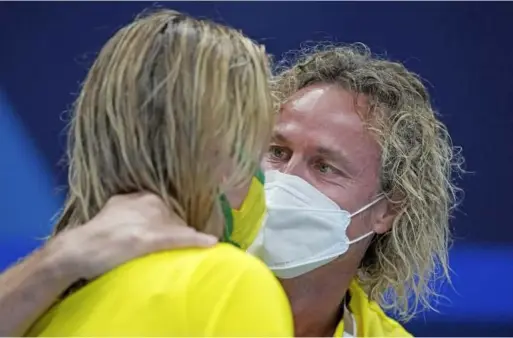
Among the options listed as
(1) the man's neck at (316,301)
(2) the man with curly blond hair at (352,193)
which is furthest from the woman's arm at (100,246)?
(1) the man's neck at (316,301)

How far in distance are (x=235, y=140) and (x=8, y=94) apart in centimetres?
141

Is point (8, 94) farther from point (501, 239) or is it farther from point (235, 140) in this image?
point (235, 140)

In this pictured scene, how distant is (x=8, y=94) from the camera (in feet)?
7.06

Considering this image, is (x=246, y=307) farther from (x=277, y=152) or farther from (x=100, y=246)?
(x=277, y=152)

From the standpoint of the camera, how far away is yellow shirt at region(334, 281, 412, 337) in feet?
5.08

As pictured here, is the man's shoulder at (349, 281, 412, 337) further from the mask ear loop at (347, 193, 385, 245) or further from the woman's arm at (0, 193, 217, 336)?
the woman's arm at (0, 193, 217, 336)

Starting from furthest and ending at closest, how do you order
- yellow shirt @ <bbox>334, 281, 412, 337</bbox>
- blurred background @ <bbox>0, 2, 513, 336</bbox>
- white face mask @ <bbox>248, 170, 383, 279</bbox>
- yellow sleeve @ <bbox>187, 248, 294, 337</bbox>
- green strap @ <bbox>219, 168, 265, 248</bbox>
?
blurred background @ <bbox>0, 2, 513, 336</bbox> → yellow shirt @ <bbox>334, 281, 412, 337</bbox> → white face mask @ <bbox>248, 170, 383, 279</bbox> → green strap @ <bbox>219, 168, 265, 248</bbox> → yellow sleeve @ <bbox>187, 248, 294, 337</bbox>

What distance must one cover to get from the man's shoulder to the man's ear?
0.12 metres

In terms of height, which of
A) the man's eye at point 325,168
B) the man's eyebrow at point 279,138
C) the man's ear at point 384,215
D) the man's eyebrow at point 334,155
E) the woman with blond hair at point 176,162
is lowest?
the man's ear at point 384,215

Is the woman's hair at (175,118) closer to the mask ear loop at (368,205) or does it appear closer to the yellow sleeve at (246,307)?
the yellow sleeve at (246,307)

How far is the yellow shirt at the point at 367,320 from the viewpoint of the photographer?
5.08ft

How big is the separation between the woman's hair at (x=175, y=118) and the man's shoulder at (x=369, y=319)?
0.71 metres

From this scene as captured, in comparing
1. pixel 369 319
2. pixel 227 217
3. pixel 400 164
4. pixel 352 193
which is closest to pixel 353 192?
pixel 352 193

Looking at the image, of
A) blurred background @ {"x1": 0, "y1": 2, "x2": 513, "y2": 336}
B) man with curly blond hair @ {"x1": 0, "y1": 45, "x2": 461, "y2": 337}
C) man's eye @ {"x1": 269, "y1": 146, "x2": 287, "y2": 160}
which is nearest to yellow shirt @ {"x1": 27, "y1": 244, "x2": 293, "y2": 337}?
man with curly blond hair @ {"x1": 0, "y1": 45, "x2": 461, "y2": 337}
